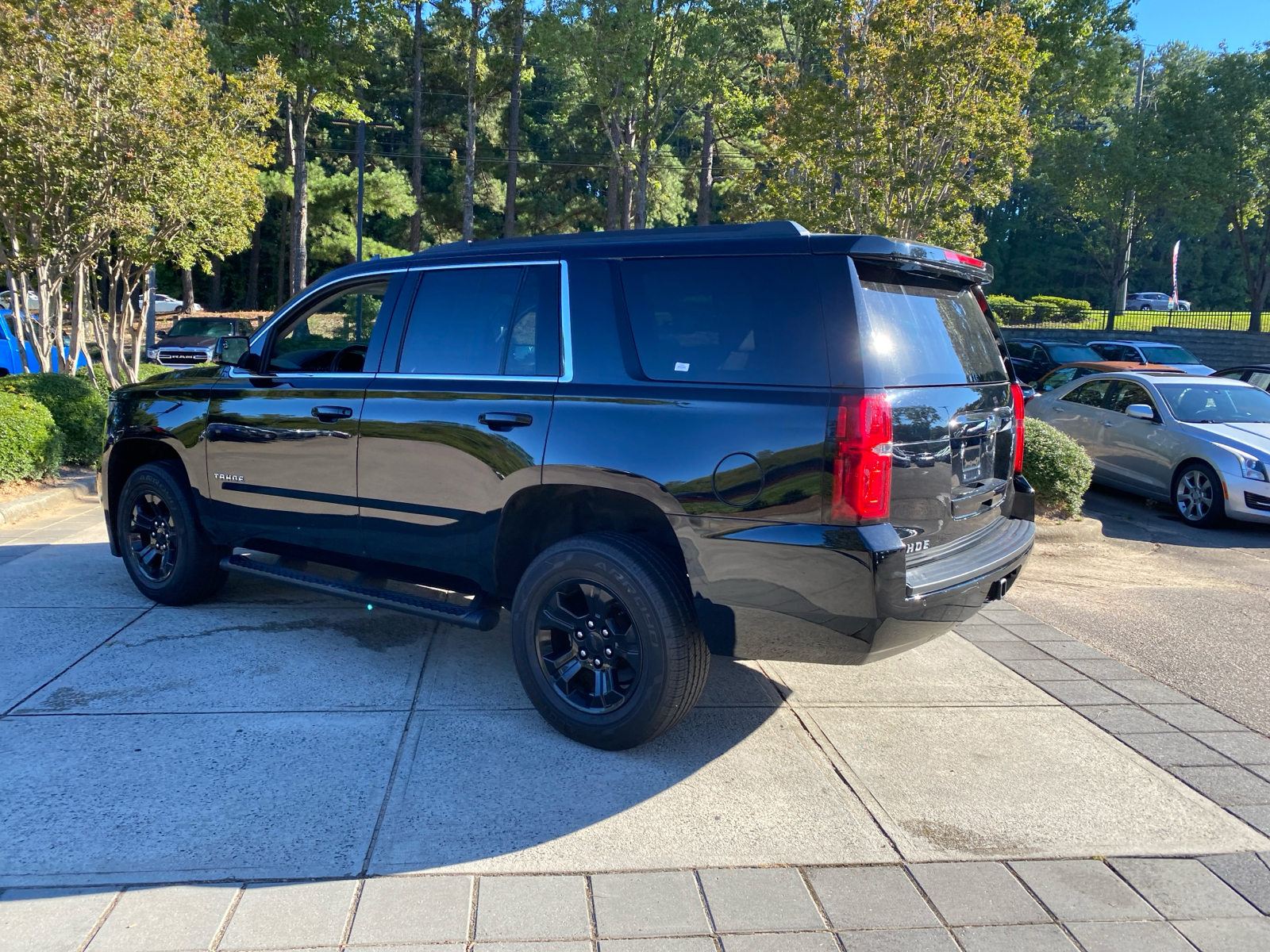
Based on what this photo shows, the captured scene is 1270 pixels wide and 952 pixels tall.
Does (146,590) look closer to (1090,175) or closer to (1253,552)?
(1253,552)

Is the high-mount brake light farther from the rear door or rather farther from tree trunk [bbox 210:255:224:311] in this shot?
tree trunk [bbox 210:255:224:311]

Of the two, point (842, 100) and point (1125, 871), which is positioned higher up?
point (842, 100)

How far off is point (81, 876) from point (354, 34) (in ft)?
89.7

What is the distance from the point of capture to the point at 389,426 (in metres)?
4.47

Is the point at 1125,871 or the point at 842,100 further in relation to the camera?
the point at 842,100

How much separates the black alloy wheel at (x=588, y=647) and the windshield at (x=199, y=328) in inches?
954

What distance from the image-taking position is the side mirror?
534 cm

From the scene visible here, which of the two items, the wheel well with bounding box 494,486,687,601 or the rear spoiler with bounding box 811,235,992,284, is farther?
the wheel well with bounding box 494,486,687,601

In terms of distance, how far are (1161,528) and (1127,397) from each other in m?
2.02

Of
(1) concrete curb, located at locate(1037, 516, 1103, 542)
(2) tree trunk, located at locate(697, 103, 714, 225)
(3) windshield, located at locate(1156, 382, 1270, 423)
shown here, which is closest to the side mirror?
(1) concrete curb, located at locate(1037, 516, 1103, 542)

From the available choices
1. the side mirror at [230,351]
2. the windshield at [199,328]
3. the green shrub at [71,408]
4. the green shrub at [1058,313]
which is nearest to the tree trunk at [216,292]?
the windshield at [199,328]

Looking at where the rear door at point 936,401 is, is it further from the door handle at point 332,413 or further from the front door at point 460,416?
the door handle at point 332,413

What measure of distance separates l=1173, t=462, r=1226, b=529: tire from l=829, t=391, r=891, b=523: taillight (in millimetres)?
7539

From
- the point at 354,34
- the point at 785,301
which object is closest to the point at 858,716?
the point at 785,301
